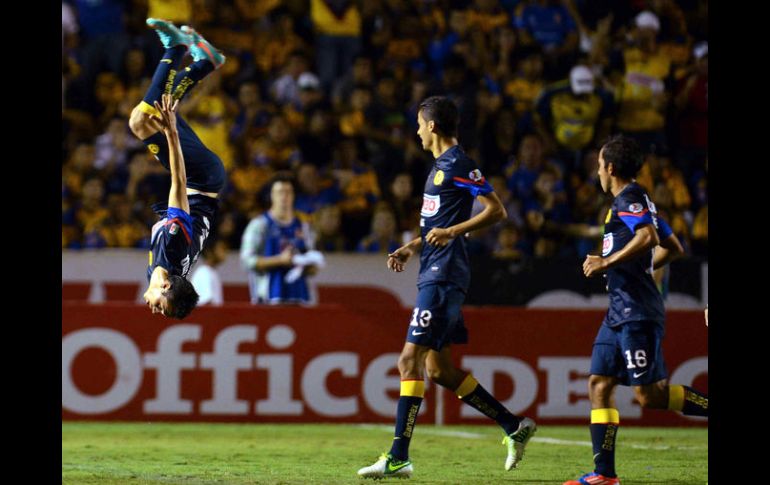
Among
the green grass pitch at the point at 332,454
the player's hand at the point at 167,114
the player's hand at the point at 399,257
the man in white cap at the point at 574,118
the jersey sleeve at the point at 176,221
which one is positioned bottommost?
the green grass pitch at the point at 332,454

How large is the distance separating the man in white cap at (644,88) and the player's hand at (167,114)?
8691 mm

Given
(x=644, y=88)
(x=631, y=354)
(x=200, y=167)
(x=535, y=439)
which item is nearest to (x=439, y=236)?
(x=631, y=354)

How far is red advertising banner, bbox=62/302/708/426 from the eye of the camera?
12.4 metres

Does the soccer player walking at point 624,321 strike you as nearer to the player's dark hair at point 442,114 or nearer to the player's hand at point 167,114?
the player's dark hair at point 442,114

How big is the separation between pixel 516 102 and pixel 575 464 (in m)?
8.10

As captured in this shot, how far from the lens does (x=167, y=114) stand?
8297mm

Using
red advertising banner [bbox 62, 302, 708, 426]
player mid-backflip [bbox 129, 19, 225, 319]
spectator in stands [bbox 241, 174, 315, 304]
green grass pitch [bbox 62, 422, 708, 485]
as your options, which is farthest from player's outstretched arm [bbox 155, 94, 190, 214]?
spectator in stands [bbox 241, 174, 315, 304]

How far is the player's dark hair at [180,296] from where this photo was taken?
26.7 ft

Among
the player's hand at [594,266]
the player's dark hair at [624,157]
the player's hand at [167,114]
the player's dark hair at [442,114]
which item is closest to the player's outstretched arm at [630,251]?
the player's hand at [594,266]

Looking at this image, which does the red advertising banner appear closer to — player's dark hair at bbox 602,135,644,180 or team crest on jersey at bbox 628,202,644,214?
player's dark hair at bbox 602,135,644,180

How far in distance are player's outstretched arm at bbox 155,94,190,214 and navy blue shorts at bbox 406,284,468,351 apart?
1759mm

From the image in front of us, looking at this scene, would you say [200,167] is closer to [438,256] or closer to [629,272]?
[438,256]
